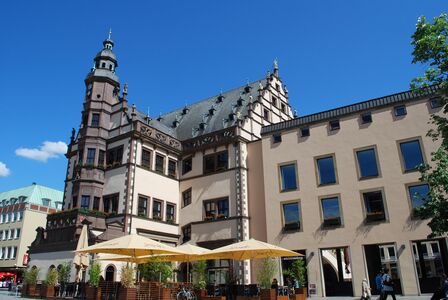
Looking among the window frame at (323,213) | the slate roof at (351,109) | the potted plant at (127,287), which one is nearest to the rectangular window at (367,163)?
the window frame at (323,213)

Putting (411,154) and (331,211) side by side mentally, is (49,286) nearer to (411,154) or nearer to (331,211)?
(331,211)

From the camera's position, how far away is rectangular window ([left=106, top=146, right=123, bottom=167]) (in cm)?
3225

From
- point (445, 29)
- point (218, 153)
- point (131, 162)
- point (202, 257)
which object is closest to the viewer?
point (445, 29)

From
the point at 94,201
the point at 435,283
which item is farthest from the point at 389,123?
the point at 94,201

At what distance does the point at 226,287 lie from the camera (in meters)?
21.2

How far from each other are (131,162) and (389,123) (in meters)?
19.8

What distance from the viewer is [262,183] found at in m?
31.9

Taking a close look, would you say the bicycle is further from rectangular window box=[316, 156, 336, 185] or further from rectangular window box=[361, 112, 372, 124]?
rectangular window box=[361, 112, 372, 124]

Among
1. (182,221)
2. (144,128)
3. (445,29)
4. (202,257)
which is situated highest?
(144,128)

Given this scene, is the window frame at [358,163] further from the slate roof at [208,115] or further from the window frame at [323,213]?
the slate roof at [208,115]

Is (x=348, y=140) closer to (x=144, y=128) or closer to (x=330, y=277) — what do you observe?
(x=330, y=277)

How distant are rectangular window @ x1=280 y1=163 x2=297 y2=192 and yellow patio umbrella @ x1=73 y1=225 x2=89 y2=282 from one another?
14767 millimetres

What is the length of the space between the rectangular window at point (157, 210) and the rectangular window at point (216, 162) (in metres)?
4.95

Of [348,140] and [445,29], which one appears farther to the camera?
[348,140]
